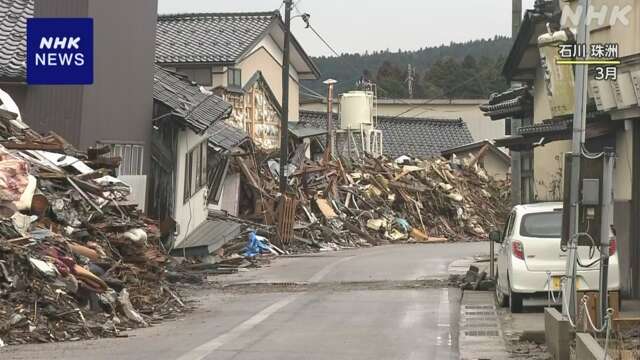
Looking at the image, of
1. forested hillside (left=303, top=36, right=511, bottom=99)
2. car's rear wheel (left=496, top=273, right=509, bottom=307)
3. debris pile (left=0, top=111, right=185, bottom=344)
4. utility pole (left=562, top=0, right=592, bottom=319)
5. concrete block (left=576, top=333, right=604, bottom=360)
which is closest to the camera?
concrete block (left=576, top=333, right=604, bottom=360)

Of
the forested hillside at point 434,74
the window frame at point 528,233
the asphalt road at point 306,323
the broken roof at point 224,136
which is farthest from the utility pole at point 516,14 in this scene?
the forested hillside at point 434,74

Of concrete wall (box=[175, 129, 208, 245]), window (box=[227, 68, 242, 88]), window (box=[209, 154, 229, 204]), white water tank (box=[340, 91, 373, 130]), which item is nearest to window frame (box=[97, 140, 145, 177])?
concrete wall (box=[175, 129, 208, 245])

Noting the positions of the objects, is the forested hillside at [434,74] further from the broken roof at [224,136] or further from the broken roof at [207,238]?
the broken roof at [207,238]

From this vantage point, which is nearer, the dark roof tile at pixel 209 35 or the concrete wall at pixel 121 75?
the concrete wall at pixel 121 75

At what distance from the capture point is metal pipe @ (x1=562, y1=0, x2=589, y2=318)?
37.5 feet

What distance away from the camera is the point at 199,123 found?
2484 centimetres

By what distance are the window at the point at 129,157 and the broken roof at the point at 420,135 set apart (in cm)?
3738

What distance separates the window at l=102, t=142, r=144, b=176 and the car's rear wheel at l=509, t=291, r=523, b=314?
10597mm

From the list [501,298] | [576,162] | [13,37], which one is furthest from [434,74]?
[576,162]

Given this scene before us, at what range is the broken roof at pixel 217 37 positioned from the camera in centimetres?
4388

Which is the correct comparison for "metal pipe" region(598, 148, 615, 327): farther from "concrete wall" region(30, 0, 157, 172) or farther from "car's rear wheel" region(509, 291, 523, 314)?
"concrete wall" region(30, 0, 157, 172)

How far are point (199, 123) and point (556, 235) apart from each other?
38.5 ft

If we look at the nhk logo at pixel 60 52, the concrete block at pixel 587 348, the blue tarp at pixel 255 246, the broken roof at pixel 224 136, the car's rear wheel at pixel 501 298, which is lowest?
the car's rear wheel at pixel 501 298

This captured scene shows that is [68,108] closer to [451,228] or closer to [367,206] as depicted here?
[367,206]
